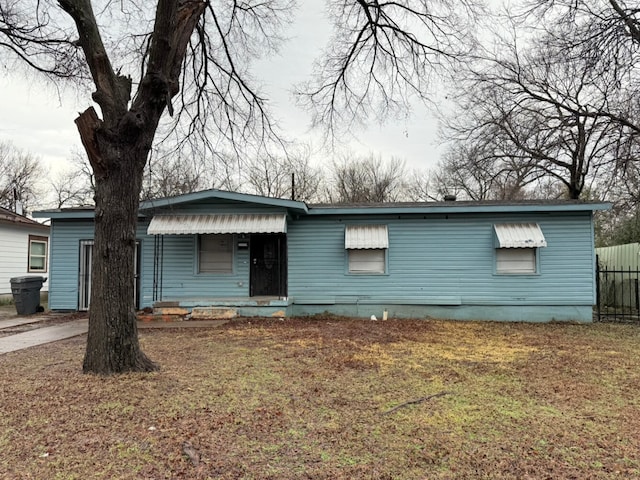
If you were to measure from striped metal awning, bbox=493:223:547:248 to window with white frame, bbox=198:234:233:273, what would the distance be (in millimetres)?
6809

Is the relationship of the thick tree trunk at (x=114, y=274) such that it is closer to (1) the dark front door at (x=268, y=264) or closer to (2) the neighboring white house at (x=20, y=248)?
(1) the dark front door at (x=268, y=264)

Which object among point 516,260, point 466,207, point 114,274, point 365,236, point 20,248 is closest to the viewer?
point 114,274

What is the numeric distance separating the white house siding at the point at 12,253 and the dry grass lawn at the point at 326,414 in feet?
34.0

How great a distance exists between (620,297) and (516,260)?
549 centimetres

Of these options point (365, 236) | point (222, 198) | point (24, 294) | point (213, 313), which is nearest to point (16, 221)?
point (24, 294)

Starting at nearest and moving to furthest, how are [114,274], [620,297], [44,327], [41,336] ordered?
[114,274], [41,336], [44,327], [620,297]

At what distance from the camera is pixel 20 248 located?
1574 cm

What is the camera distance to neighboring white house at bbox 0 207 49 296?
48.9ft

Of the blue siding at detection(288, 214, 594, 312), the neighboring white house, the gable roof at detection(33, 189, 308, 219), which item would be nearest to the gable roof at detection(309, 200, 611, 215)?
the blue siding at detection(288, 214, 594, 312)

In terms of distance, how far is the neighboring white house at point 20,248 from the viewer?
48.9ft

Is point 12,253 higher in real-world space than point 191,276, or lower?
higher

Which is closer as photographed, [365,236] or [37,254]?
[365,236]

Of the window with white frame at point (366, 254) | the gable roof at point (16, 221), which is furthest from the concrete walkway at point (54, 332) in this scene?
the gable roof at point (16, 221)

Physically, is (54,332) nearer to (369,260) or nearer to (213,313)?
(213,313)
